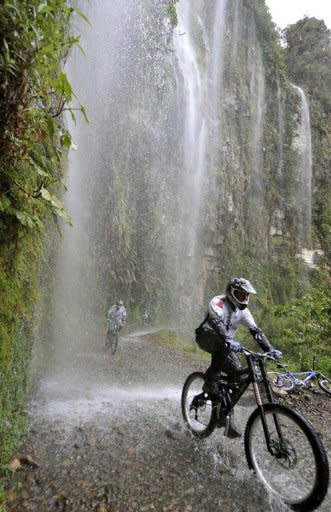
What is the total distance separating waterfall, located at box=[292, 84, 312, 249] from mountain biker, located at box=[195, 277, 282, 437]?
27899mm

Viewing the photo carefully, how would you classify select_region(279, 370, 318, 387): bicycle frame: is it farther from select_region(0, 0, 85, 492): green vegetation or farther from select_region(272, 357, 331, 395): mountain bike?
select_region(0, 0, 85, 492): green vegetation

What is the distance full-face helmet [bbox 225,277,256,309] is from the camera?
3822mm

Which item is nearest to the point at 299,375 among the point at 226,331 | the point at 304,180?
the point at 226,331

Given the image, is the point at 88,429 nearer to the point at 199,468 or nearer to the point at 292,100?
the point at 199,468

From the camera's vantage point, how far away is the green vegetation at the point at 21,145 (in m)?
2.12

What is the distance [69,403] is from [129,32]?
16639 mm

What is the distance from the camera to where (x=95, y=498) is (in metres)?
2.77

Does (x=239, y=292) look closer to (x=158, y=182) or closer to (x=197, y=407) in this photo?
(x=197, y=407)

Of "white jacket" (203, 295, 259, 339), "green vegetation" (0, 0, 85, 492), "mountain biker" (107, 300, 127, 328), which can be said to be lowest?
"mountain biker" (107, 300, 127, 328)

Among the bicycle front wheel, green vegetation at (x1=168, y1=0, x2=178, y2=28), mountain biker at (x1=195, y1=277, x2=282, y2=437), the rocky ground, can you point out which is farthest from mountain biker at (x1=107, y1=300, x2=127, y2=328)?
green vegetation at (x1=168, y1=0, x2=178, y2=28)

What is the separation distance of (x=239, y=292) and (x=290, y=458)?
5.58 ft

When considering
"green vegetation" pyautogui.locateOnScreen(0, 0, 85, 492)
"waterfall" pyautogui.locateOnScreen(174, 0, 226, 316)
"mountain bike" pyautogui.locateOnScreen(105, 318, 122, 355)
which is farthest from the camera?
"waterfall" pyautogui.locateOnScreen(174, 0, 226, 316)

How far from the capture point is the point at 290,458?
290 centimetres

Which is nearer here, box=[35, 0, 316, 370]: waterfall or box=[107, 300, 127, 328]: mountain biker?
box=[107, 300, 127, 328]: mountain biker
